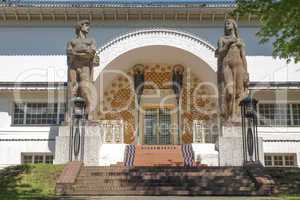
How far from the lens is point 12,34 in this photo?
992 inches

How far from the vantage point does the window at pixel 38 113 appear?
73.8 feet

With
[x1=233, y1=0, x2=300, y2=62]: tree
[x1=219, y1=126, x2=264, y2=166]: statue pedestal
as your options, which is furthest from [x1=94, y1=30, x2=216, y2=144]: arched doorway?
[x1=233, y1=0, x2=300, y2=62]: tree

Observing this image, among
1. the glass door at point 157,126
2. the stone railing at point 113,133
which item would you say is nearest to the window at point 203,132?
the glass door at point 157,126

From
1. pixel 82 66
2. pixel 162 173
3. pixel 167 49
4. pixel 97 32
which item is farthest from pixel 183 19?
pixel 162 173

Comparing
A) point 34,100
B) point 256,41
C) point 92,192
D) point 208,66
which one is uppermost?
point 256,41

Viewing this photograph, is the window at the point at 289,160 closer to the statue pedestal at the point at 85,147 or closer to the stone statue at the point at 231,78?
the stone statue at the point at 231,78

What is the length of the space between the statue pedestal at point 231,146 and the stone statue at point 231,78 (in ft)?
1.58

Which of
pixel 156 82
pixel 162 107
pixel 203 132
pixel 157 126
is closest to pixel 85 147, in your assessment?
pixel 203 132

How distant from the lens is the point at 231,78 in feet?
59.1

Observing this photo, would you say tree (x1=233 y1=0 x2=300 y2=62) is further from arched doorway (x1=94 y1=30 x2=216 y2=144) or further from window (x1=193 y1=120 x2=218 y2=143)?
arched doorway (x1=94 y1=30 x2=216 y2=144)

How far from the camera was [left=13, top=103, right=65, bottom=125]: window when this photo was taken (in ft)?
73.8

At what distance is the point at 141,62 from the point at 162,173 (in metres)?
11.8

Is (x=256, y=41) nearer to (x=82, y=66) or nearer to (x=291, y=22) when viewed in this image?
(x=82, y=66)

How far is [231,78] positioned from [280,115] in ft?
19.6
